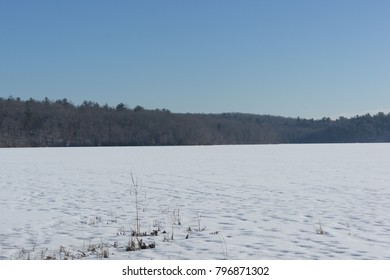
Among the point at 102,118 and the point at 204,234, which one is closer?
the point at 204,234

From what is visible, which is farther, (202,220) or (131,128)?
(131,128)

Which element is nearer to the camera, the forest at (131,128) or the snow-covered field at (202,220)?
the snow-covered field at (202,220)

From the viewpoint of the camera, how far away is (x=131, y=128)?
135m

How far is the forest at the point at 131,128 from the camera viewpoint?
394 feet

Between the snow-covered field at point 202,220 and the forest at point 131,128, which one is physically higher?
the forest at point 131,128

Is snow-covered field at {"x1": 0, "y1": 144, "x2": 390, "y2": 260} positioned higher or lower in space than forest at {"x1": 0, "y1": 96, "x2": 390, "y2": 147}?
lower

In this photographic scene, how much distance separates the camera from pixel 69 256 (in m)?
Answer: 6.30

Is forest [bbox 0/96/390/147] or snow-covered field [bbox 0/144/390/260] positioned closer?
snow-covered field [bbox 0/144/390/260]

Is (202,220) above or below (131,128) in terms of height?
below

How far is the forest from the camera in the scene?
120062 mm

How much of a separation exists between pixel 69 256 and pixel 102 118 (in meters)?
133
